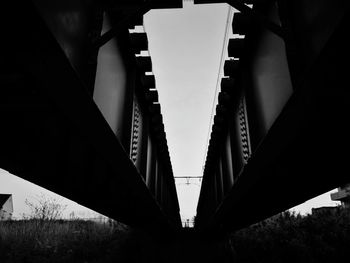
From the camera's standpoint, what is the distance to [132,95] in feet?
19.1

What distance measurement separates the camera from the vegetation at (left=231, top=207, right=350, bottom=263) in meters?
20.8

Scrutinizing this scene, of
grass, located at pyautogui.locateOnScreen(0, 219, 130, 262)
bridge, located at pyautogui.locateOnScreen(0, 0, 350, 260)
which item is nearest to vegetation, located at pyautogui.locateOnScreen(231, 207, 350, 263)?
grass, located at pyautogui.locateOnScreen(0, 219, 130, 262)

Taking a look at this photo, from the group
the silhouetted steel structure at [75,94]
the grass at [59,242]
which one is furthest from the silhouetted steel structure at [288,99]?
the grass at [59,242]

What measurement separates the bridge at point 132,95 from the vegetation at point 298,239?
15.4 m

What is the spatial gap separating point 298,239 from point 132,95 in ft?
73.0

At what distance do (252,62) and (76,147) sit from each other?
10.7ft

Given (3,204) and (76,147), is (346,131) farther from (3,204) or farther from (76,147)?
(3,204)

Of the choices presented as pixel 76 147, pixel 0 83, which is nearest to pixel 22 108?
pixel 0 83

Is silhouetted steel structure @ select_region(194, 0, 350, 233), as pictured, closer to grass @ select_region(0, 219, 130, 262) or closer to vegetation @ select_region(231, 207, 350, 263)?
vegetation @ select_region(231, 207, 350, 263)

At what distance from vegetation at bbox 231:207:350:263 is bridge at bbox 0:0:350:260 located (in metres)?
15.4

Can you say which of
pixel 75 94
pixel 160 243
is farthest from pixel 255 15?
pixel 160 243

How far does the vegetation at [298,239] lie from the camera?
20750 mm

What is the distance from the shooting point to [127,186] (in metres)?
6.70

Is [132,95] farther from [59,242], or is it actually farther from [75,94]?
[59,242]
